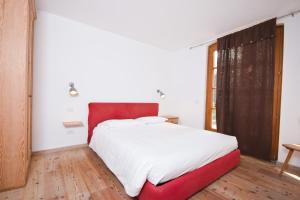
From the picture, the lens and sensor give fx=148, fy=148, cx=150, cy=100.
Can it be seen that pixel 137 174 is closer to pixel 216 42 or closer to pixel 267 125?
pixel 267 125

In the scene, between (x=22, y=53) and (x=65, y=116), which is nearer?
(x=22, y=53)

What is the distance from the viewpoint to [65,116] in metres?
2.87

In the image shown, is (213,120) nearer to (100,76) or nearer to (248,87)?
(248,87)

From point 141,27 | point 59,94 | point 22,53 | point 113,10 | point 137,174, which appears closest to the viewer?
point 137,174

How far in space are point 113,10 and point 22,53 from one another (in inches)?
60.5

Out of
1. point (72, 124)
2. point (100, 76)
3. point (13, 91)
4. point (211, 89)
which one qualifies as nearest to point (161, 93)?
point (211, 89)

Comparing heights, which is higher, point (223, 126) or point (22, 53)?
point (22, 53)

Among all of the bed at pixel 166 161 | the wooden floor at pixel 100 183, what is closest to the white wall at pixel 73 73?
the wooden floor at pixel 100 183

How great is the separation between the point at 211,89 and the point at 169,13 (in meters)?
2.01

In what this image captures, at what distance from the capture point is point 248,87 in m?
2.83

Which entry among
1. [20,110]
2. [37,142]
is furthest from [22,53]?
[37,142]

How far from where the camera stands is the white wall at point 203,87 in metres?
2.39

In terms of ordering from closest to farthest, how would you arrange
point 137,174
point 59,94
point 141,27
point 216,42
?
point 137,174, point 59,94, point 141,27, point 216,42

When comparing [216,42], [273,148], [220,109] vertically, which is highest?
[216,42]
